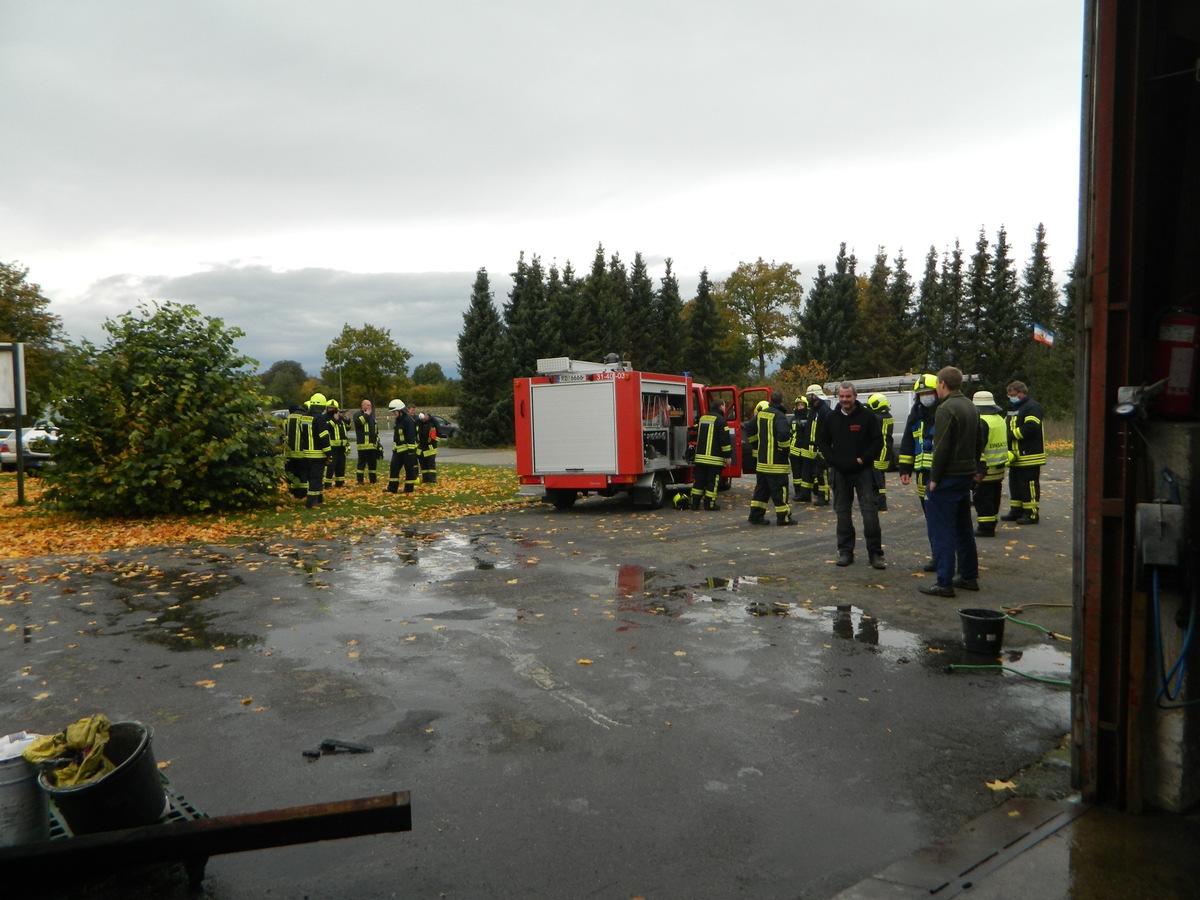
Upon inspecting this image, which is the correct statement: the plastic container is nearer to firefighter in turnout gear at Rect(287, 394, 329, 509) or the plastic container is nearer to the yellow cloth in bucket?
the yellow cloth in bucket

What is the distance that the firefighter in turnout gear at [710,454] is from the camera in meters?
14.5

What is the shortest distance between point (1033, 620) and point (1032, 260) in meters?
77.3

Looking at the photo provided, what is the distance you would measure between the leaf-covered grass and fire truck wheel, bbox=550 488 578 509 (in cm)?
121

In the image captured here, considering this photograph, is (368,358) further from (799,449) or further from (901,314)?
(799,449)

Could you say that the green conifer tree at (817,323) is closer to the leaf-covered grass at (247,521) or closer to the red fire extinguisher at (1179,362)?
the leaf-covered grass at (247,521)

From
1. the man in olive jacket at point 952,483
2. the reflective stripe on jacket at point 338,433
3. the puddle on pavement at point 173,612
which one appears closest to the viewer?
the puddle on pavement at point 173,612

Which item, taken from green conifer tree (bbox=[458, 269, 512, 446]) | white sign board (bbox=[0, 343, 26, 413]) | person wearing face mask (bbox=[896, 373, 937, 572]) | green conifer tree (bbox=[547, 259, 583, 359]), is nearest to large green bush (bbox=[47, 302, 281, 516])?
white sign board (bbox=[0, 343, 26, 413])

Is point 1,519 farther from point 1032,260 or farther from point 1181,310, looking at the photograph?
point 1032,260

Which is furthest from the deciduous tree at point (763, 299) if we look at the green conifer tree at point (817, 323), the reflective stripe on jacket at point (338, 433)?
the reflective stripe on jacket at point (338, 433)

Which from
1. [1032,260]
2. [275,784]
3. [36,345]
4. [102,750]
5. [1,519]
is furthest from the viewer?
[1032,260]

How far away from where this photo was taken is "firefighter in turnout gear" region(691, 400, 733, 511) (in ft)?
47.6

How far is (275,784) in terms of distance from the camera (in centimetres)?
430

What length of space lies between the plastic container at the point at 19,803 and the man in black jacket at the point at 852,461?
7.79 m

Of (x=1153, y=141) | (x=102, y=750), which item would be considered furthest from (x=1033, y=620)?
(x=102, y=750)
